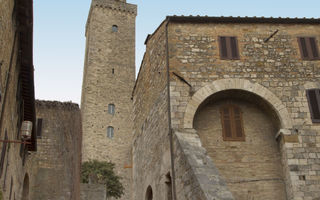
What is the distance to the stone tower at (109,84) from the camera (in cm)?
3925

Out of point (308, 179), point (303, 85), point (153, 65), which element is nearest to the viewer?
point (308, 179)

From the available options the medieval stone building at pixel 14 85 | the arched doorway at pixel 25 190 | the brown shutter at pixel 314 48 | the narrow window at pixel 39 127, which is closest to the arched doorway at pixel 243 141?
the brown shutter at pixel 314 48

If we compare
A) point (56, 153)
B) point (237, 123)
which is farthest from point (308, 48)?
point (56, 153)

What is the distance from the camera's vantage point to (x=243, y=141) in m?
14.2

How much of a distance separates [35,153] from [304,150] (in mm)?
11024

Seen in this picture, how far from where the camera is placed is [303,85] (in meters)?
14.4

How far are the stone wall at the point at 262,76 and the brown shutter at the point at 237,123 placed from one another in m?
0.87

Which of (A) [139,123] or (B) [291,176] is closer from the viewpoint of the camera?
(B) [291,176]

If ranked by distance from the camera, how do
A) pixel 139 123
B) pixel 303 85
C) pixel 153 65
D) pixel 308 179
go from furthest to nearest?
pixel 139 123 < pixel 153 65 < pixel 303 85 < pixel 308 179

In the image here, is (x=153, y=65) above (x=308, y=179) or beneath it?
above

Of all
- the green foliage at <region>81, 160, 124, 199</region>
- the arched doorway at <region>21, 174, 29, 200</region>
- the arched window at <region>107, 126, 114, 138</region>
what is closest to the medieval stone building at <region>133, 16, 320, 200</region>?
the arched doorway at <region>21, 174, 29, 200</region>

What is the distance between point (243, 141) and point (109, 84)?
29801 mm

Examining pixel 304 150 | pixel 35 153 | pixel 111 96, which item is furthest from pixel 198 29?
pixel 111 96

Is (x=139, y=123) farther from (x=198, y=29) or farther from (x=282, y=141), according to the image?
(x=282, y=141)
